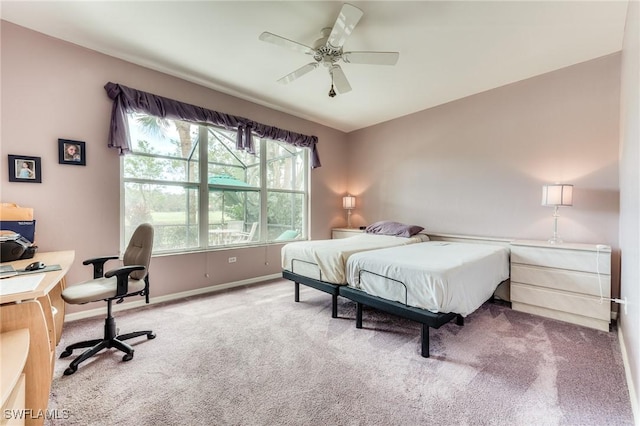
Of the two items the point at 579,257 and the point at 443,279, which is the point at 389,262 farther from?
the point at 579,257

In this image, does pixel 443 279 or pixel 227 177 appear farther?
pixel 227 177

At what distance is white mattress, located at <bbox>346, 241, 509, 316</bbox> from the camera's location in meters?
1.97

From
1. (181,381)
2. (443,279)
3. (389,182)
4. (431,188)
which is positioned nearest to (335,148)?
(389,182)

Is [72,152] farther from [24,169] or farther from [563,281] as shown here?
[563,281]

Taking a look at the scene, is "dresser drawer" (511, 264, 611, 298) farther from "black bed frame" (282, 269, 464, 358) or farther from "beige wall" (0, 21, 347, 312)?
"beige wall" (0, 21, 347, 312)

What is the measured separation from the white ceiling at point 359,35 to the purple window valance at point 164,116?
39 cm

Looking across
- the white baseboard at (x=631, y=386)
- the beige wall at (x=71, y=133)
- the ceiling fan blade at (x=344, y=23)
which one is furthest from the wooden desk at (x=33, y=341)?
the white baseboard at (x=631, y=386)

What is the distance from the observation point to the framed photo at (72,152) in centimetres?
261

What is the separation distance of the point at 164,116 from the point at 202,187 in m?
0.96

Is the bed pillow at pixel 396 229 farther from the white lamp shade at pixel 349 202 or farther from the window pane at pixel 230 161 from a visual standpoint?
the window pane at pixel 230 161

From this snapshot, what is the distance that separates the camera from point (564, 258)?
2.68 metres

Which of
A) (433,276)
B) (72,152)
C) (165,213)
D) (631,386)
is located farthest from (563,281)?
(72,152)

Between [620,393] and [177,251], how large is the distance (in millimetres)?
4192

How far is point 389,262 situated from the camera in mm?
2291
